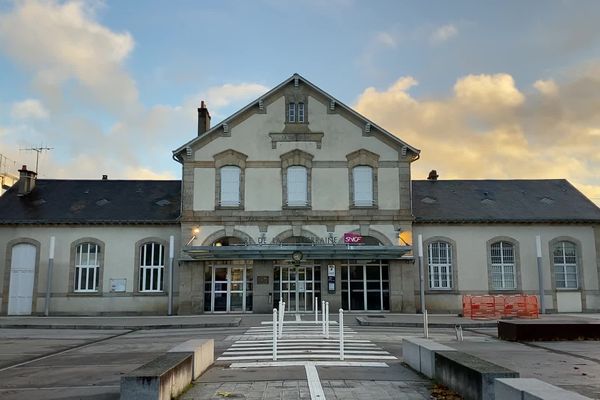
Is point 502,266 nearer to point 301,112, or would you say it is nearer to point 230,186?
point 301,112

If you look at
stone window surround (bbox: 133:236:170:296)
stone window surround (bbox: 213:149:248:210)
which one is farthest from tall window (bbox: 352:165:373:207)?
stone window surround (bbox: 133:236:170:296)

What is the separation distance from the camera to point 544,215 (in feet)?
96.9

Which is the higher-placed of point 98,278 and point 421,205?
point 421,205

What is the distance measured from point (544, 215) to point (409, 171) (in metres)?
7.45

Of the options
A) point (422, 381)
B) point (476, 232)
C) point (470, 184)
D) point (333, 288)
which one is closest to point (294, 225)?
point (333, 288)

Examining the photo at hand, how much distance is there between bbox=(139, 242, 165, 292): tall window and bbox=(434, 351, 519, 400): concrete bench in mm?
21442

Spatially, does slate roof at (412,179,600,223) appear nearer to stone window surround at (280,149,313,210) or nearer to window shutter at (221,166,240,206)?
stone window surround at (280,149,313,210)

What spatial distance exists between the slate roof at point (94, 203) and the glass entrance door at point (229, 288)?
348 centimetres

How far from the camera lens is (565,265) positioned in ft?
96.1

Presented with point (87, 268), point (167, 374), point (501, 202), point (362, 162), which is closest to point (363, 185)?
point (362, 162)

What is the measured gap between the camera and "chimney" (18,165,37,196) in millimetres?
30938

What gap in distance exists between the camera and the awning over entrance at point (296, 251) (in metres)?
26.2

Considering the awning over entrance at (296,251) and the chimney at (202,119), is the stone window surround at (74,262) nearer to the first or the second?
the awning over entrance at (296,251)

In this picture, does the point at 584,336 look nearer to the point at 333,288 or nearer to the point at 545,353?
the point at 545,353
